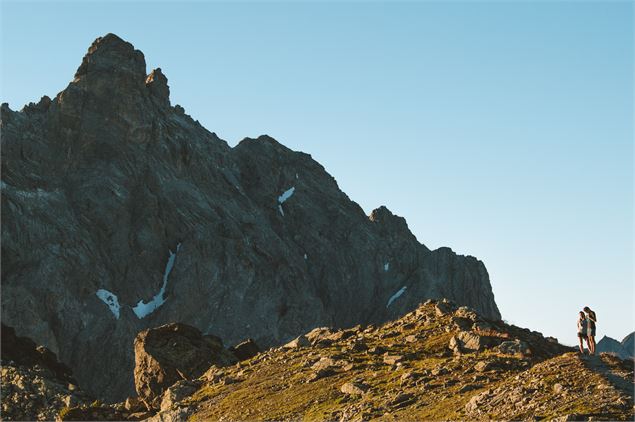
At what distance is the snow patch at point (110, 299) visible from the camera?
490 ft

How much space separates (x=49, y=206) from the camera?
154250 mm

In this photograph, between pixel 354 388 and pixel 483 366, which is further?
pixel 354 388

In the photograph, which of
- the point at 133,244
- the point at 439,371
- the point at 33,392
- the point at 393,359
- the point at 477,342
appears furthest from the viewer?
the point at 133,244

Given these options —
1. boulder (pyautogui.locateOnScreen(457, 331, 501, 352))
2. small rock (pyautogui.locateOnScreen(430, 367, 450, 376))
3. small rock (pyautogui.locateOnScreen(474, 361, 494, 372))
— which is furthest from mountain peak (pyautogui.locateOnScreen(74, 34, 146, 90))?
small rock (pyautogui.locateOnScreen(474, 361, 494, 372))

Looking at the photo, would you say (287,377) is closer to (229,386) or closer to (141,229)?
(229,386)

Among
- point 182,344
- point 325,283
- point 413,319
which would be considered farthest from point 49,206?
point 413,319

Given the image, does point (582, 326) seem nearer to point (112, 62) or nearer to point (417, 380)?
point (417, 380)

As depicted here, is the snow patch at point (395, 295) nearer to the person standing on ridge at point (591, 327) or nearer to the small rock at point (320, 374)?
the person standing on ridge at point (591, 327)

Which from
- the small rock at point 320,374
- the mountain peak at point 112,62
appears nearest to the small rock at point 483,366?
the small rock at point 320,374

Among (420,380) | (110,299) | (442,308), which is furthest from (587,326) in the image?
(110,299)

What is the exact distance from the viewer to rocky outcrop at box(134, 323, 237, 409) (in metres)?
50.8

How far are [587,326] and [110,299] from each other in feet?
395

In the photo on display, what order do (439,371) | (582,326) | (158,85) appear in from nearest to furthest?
(439,371) → (582,326) → (158,85)

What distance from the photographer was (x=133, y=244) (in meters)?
164
